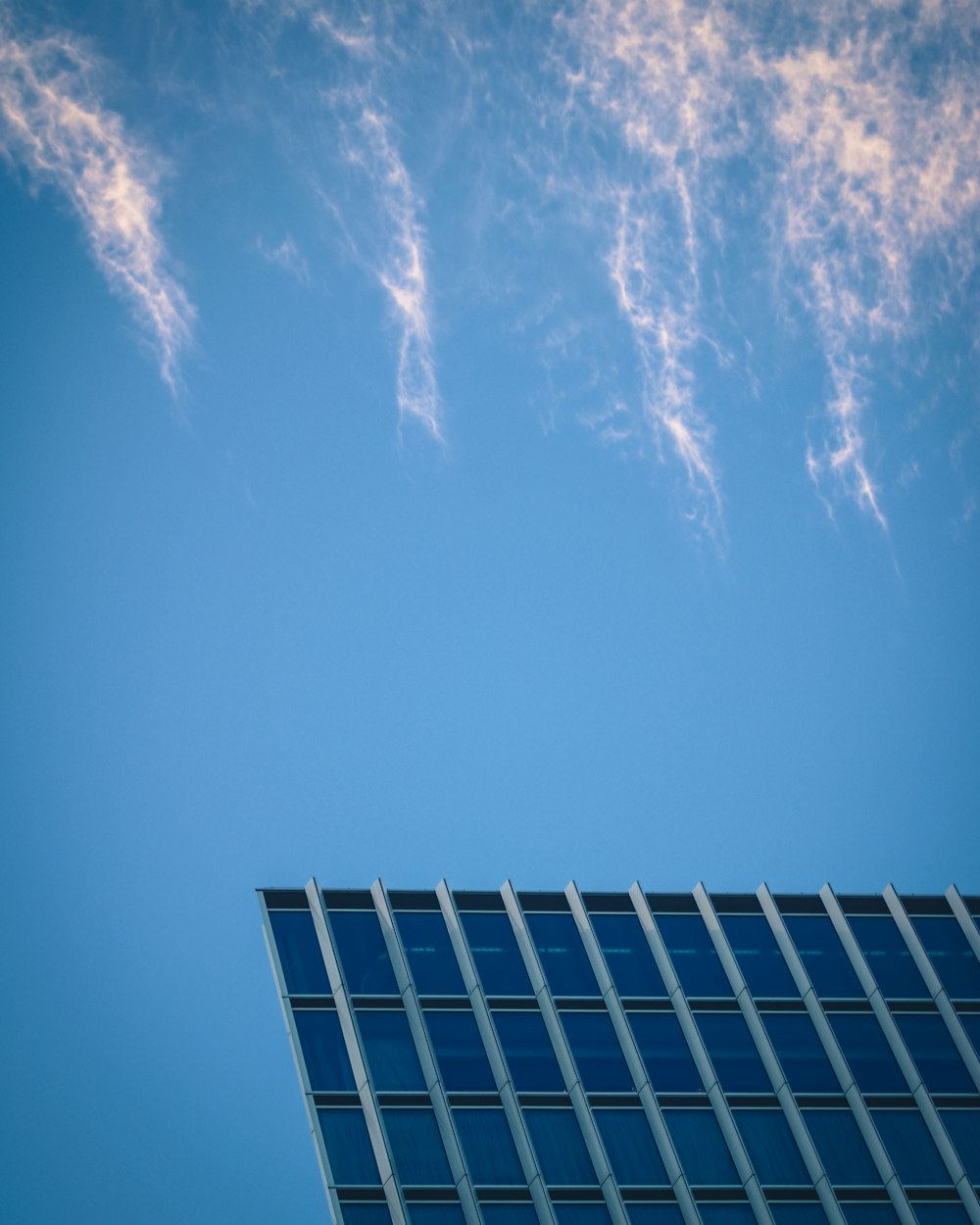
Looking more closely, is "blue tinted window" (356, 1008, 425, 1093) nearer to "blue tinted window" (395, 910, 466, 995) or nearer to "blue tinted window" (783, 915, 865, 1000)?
Answer: "blue tinted window" (395, 910, 466, 995)

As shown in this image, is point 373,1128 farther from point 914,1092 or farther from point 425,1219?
point 914,1092

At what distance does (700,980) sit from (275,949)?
1236 cm

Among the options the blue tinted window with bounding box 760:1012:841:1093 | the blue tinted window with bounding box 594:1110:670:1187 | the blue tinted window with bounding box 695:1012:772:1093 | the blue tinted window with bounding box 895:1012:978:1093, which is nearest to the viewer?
the blue tinted window with bounding box 594:1110:670:1187

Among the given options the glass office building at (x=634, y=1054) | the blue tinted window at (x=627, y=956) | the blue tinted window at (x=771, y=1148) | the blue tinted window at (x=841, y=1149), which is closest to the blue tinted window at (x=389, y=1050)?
the glass office building at (x=634, y=1054)

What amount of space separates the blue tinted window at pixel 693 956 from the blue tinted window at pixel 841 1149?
4.49 m

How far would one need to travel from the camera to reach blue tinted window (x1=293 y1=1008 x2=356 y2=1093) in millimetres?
40125

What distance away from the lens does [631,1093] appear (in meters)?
41.5

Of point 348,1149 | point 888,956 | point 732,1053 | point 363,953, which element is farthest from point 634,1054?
point 888,956

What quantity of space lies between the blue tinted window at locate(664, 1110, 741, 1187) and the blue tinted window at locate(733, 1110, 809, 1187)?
2.23 ft

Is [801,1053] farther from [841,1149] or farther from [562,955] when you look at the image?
[562,955]

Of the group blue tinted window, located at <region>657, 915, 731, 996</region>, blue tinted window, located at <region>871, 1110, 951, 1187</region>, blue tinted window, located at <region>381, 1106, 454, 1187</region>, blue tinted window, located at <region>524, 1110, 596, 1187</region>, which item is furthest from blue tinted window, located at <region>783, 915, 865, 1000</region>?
blue tinted window, located at <region>381, 1106, 454, 1187</region>

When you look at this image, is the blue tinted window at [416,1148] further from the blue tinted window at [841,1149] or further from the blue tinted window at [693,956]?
the blue tinted window at [841,1149]

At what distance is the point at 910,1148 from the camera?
41375mm

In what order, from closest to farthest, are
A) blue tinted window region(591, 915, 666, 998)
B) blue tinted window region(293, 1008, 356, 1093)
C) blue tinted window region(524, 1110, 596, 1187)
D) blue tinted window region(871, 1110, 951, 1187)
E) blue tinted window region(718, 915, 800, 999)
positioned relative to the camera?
blue tinted window region(524, 1110, 596, 1187) → blue tinted window region(293, 1008, 356, 1093) → blue tinted window region(871, 1110, 951, 1187) → blue tinted window region(591, 915, 666, 998) → blue tinted window region(718, 915, 800, 999)
